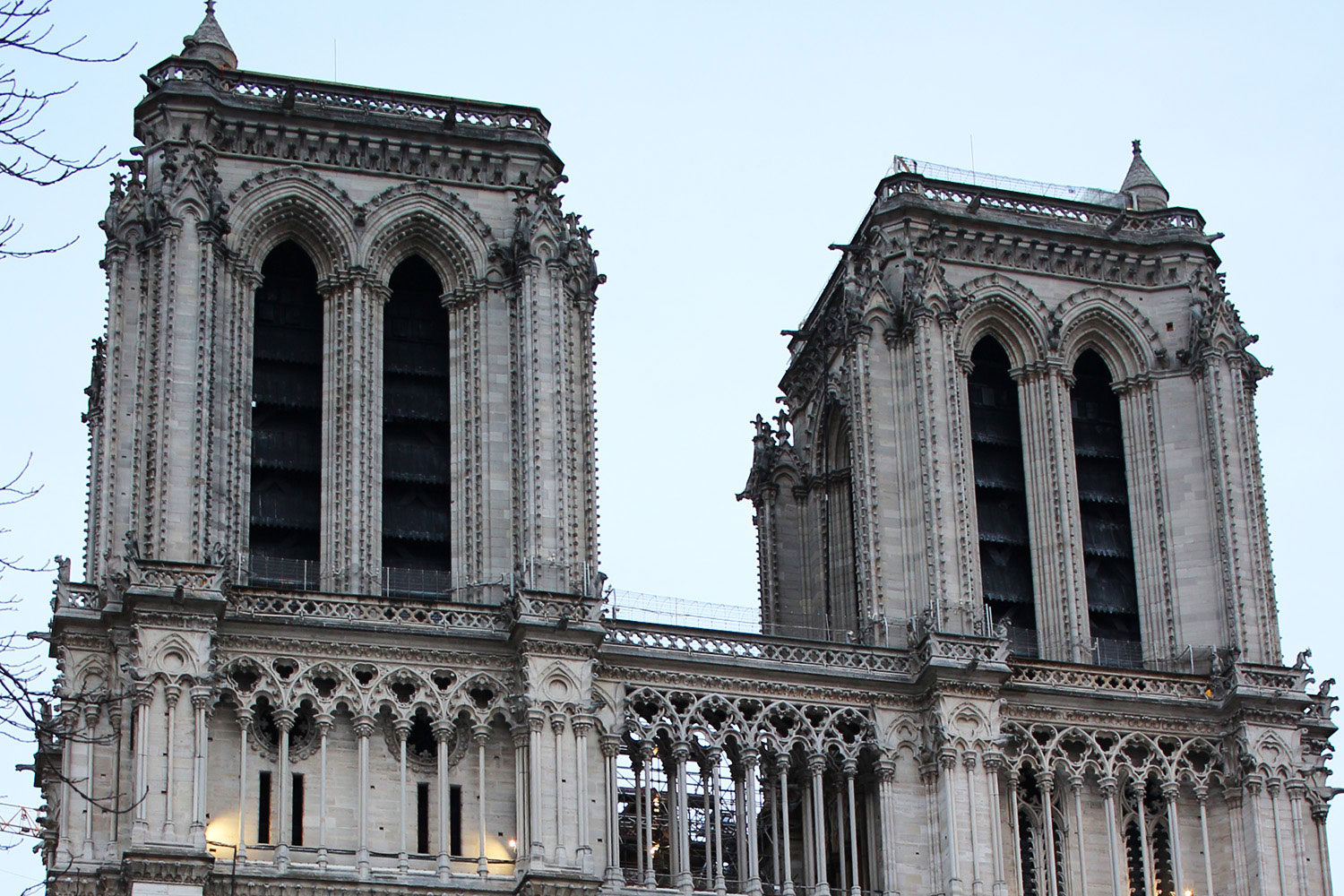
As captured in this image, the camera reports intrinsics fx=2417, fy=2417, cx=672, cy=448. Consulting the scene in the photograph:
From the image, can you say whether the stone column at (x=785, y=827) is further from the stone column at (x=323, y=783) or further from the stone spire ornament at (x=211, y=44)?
the stone spire ornament at (x=211, y=44)

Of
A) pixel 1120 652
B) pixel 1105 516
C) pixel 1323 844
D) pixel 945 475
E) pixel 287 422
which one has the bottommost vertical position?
pixel 1323 844

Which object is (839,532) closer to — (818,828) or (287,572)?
(818,828)

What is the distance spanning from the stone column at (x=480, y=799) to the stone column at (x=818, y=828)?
15.6 ft

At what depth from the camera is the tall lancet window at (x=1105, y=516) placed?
5147 centimetres

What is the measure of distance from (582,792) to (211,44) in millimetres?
18445

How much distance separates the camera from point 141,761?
41750 millimetres

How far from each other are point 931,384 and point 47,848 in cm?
2008

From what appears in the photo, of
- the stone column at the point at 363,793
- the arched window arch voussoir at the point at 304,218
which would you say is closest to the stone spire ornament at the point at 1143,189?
the arched window arch voussoir at the point at 304,218

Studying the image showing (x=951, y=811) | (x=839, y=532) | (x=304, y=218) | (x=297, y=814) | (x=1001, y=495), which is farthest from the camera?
(x=839, y=532)

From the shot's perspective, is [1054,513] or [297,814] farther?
[1054,513]

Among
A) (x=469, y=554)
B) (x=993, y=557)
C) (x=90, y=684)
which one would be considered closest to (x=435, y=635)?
(x=469, y=554)

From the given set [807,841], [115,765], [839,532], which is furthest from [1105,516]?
[115,765]

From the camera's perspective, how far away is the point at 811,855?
46344 millimetres

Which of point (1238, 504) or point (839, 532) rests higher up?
point (839, 532)
